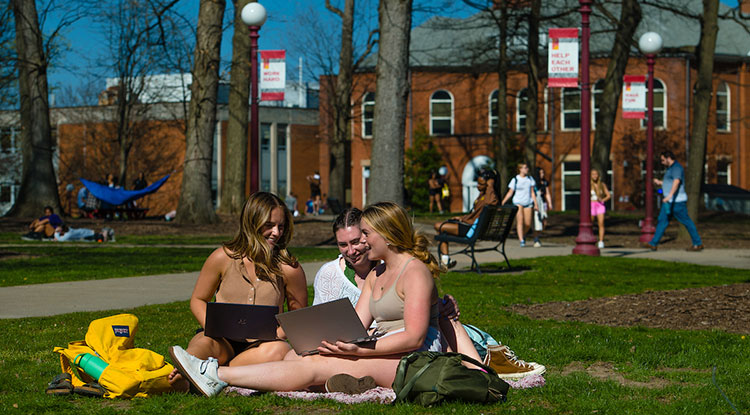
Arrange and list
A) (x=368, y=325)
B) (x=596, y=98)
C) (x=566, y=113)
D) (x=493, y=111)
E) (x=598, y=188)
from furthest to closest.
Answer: (x=493, y=111) → (x=596, y=98) → (x=566, y=113) → (x=598, y=188) → (x=368, y=325)

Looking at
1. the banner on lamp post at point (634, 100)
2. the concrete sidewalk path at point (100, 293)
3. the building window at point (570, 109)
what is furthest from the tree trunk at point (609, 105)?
the building window at point (570, 109)

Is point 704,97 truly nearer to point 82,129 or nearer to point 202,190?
point 202,190

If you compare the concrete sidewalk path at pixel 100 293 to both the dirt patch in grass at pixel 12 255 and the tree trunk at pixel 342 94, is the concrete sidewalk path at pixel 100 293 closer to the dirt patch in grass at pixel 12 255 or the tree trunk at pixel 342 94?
the dirt patch in grass at pixel 12 255

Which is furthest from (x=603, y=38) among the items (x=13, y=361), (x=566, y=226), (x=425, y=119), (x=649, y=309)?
(x=13, y=361)

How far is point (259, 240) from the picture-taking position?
582 cm

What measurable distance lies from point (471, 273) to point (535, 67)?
55.1ft

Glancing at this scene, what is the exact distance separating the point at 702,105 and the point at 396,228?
1581cm

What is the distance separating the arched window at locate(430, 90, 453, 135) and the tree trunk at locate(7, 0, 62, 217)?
2749cm

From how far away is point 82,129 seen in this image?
59.4 m

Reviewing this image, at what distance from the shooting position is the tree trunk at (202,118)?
2303 centimetres

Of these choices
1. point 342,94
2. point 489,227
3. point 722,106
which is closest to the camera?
point 489,227

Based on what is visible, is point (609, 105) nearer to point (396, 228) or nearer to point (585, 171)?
point (585, 171)

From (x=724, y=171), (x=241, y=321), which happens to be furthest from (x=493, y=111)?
(x=241, y=321)

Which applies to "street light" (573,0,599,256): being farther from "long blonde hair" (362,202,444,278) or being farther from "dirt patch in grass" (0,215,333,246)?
"long blonde hair" (362,202,444,278)
